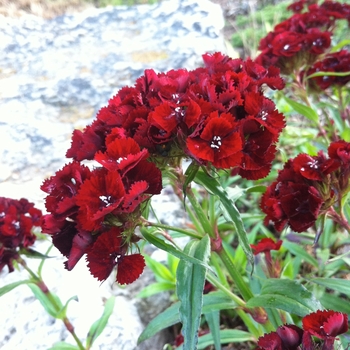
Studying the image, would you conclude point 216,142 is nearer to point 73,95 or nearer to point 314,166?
point 314,166

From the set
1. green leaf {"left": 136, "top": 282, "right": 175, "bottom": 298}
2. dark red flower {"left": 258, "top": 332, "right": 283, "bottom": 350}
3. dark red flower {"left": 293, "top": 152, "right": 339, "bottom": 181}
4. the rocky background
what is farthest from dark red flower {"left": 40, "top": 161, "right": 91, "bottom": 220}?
green leaf {"left": 136, "top": 282, "right": 175, "bottom": 298}

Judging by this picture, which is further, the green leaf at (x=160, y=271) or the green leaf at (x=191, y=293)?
the green leaf at (x=160, y=271)

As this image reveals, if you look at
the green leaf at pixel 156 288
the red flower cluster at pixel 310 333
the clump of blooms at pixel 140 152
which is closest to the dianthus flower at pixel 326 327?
the red flower cluster at pixel 310 333

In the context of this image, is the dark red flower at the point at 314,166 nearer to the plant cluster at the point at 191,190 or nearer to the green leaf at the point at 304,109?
the plant cluster at the point at 191,190

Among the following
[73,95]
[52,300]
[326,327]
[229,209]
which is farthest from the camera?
[73,95]

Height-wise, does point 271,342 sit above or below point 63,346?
above

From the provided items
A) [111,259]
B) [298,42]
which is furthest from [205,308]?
[298,42]

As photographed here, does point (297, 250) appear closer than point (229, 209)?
No
